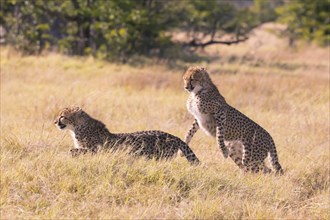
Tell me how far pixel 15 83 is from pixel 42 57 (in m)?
4.54

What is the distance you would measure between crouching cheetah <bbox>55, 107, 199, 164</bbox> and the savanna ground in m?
0.14

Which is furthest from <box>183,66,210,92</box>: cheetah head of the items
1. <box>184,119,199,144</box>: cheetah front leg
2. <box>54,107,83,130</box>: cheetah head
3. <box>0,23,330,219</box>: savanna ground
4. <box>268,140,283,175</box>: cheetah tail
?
<box>54,107,83,130</box>: cheetah head

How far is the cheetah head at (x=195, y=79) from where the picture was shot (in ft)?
20.8

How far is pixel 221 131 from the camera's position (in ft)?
20.1

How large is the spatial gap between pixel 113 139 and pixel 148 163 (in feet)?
2.17

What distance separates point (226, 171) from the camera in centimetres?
590

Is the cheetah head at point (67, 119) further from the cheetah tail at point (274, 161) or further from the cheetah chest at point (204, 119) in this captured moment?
the cheetah tail at point (274, 161)

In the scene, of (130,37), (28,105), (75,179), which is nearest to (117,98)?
(28,105)

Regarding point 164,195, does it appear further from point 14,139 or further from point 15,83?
point 15,83

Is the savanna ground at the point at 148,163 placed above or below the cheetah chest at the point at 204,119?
below

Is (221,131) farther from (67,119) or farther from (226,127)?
(67,119)

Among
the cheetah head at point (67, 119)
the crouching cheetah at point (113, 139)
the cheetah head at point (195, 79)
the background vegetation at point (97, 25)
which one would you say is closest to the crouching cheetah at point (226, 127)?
the cheetah head at point (195, 79)

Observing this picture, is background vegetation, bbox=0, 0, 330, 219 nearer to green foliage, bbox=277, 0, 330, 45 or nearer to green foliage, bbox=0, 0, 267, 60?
green foliage, bbox=0, 0, 267, 60

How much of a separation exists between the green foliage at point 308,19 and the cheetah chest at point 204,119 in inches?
948
